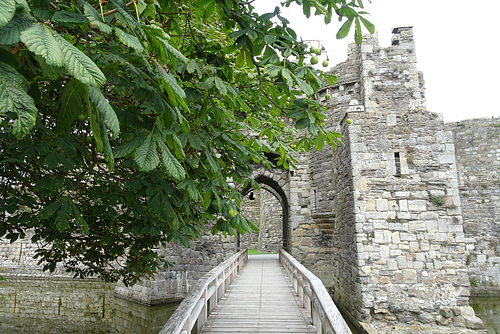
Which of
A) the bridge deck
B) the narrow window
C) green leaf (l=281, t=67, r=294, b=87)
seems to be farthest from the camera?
the narrow window

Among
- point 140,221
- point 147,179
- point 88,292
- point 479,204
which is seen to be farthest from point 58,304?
point 479,204

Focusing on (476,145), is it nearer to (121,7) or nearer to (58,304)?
(121,7)

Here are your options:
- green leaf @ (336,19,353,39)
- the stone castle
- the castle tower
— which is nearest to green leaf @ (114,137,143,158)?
green leaf @ (336,19,353,39)

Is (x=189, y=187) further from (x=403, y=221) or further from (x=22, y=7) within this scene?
(x=403, y=221)

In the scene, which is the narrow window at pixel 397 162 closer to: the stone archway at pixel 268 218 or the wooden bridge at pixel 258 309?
the wooden bridge at pixel 258 309

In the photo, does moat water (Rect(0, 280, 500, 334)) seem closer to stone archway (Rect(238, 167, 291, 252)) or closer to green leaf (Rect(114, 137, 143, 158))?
stone archway (Rect(238, 167, 291, 252))

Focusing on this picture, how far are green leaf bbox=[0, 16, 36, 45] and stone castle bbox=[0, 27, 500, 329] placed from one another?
520 centimetres

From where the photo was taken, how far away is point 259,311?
529 centimetres

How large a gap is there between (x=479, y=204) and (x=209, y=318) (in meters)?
12.0

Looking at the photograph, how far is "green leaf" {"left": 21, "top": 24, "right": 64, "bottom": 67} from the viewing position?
33.9 inches

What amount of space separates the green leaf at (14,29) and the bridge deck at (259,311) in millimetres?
4100

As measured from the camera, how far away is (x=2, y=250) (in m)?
16.2

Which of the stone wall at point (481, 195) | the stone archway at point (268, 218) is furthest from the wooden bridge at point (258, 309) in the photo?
the stone archway at point (268, 218)

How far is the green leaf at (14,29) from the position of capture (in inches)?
36.7
